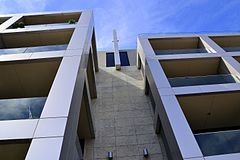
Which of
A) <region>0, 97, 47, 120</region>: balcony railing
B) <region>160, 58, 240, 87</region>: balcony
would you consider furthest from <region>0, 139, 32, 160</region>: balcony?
<region>160, 58, 240, 87</region>: balcony

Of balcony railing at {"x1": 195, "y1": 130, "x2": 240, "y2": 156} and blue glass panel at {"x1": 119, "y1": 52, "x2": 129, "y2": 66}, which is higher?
blue glass panel at {"x1": 119, "y1": 52, "x2": 129, "y2": 66}

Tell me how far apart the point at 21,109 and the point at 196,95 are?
607cm

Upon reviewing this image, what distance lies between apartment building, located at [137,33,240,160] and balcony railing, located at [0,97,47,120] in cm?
387

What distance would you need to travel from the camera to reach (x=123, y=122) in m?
11.2

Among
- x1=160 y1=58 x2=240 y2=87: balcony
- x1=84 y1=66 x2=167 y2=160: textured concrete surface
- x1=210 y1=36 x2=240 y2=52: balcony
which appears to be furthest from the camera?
x1=210 y1=36 x2=240 y2=52: balcony

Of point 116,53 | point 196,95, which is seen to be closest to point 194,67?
point 196,95

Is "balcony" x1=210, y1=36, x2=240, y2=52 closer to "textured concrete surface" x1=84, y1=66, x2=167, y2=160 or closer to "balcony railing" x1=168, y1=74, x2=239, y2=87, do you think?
"balcony railing" x1=168, y1=74, x2=239, y2=87

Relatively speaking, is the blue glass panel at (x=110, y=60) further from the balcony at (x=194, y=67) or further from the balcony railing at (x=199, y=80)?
the balcony railing at (x=199, y=80)

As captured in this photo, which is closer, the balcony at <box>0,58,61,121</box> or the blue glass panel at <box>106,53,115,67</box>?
the balcony at <box>0,58,61,121</box>

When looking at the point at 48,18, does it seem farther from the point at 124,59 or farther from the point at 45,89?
the point at 45,89

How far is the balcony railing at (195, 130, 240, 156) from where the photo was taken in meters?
5.98

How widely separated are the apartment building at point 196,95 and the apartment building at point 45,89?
294 cm

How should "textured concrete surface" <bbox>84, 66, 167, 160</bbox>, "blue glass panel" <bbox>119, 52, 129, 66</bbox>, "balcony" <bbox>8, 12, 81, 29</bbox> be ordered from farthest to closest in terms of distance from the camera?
"blue glass panel" <bbox>119, 52, 129, 66</bbox> < "balcony" <bbox>8, 12, 81, 29</bbox> < "textured concrete surface" <bbox>84, 66, 167, 160</bbox>

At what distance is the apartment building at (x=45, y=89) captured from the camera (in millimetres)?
5125
